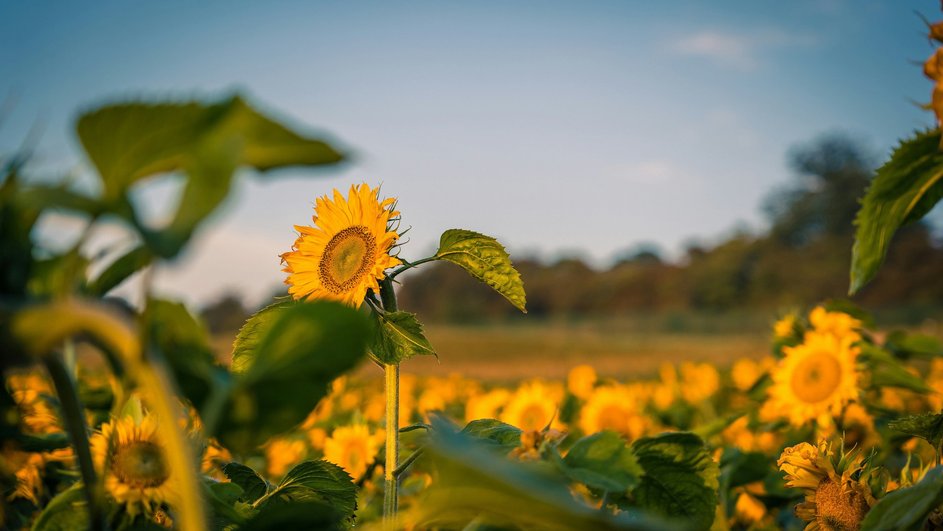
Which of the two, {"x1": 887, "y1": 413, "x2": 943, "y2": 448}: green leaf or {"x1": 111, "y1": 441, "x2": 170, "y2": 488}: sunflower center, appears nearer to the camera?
{"x1": 111, "y1": 441, "x2": 170, "y2": 488}: sunflower center

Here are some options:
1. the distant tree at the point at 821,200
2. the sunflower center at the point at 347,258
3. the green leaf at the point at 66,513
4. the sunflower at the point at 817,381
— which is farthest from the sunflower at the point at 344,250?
the distant tree at the point at 821,200

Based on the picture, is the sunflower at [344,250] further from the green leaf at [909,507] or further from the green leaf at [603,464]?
the green leaf at [909,507]

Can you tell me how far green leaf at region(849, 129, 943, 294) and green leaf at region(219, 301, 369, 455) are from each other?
0.41 metres

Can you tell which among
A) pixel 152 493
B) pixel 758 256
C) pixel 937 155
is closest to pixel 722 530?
pixel 937 155

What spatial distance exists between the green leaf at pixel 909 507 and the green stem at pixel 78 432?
416mm

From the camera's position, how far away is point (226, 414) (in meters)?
0.30

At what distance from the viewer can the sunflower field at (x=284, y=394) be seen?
0.85ft

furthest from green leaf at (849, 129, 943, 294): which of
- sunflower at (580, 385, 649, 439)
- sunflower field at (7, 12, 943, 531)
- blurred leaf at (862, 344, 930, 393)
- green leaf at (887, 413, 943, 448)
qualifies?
sunflower at (580, 385, 649, 439)

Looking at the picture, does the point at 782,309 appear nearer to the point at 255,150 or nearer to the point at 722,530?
the point at 722,530

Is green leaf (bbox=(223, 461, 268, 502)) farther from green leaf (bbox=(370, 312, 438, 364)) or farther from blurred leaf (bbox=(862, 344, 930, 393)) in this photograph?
blurred leaf (bbox=(862, 344, 930, 393))

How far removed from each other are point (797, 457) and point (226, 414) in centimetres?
51

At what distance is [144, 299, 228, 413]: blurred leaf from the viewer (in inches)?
12.1

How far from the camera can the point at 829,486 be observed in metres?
0.60

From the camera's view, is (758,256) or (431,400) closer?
(431,400)
